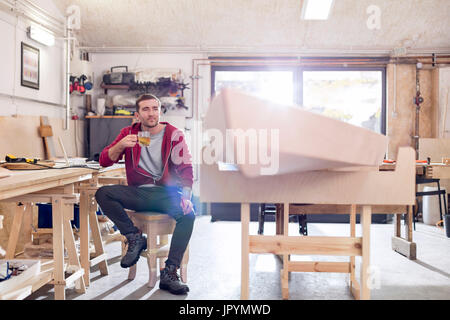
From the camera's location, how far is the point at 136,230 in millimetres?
2064

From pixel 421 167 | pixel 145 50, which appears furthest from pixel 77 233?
pixel 145 50

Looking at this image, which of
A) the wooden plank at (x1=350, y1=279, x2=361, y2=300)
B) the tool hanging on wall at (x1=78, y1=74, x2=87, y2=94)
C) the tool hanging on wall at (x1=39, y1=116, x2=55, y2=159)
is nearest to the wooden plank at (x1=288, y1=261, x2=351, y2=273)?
the wooden plank at (x1=350, y1=279, x2=361, y2=300)

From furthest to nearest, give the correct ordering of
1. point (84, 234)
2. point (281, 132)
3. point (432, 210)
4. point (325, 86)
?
point (325, 86) < point (432, 210) < point (84, 234) < point (281, 132)

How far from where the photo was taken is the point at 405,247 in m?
2.95

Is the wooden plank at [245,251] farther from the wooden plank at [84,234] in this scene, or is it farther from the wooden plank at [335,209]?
the wooden plank at [335,209]

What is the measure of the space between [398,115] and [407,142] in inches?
14.6

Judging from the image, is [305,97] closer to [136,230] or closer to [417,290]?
[417,290]

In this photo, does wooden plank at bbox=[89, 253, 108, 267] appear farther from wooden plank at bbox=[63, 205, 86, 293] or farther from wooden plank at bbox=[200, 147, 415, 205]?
wooden plank at bbox=[200, 147, 415, 205]

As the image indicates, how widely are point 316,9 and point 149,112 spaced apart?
111 inches

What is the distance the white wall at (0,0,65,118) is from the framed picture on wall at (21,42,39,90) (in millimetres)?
47

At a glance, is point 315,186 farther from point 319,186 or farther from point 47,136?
point 47,136

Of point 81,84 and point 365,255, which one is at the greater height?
point 81,84

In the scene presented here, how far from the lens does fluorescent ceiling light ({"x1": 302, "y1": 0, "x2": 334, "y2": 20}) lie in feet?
13.4

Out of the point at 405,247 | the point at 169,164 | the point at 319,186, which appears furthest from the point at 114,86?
the point at 319,186
